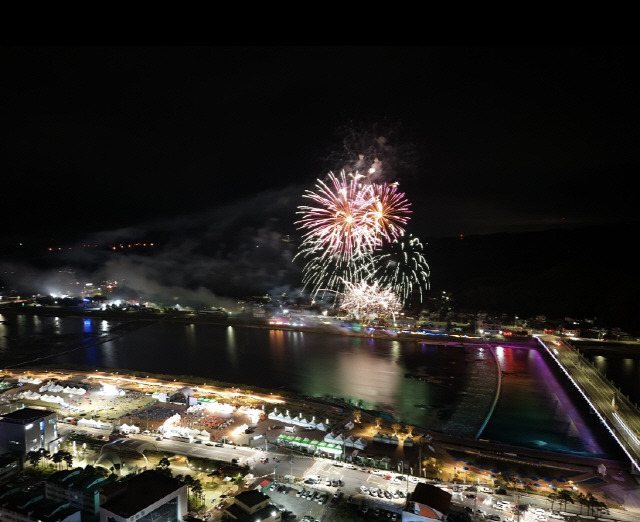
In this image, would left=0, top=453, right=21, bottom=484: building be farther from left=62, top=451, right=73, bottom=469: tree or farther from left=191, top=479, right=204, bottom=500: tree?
left=191, top=479, right=204, bottom=500: tree

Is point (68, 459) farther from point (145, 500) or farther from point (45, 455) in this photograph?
point (145, 500)

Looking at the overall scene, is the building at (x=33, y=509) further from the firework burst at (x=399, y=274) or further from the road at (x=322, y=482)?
the firework burst at (x=399, y=274)

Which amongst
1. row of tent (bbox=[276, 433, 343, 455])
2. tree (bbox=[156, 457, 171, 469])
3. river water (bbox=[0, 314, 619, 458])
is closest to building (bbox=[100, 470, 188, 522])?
tree (bbox=[156, 457, 171, 469])

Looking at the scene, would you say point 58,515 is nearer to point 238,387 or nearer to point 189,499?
point 189,499

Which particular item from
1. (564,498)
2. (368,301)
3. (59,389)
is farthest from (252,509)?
(368,301)

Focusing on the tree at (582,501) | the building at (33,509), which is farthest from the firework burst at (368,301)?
the building at (33,509)

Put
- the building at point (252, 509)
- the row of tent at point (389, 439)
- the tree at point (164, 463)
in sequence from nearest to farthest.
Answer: the building at point (252, 509), the tree at point (164, 463), the row of tent at point (389, 439)
